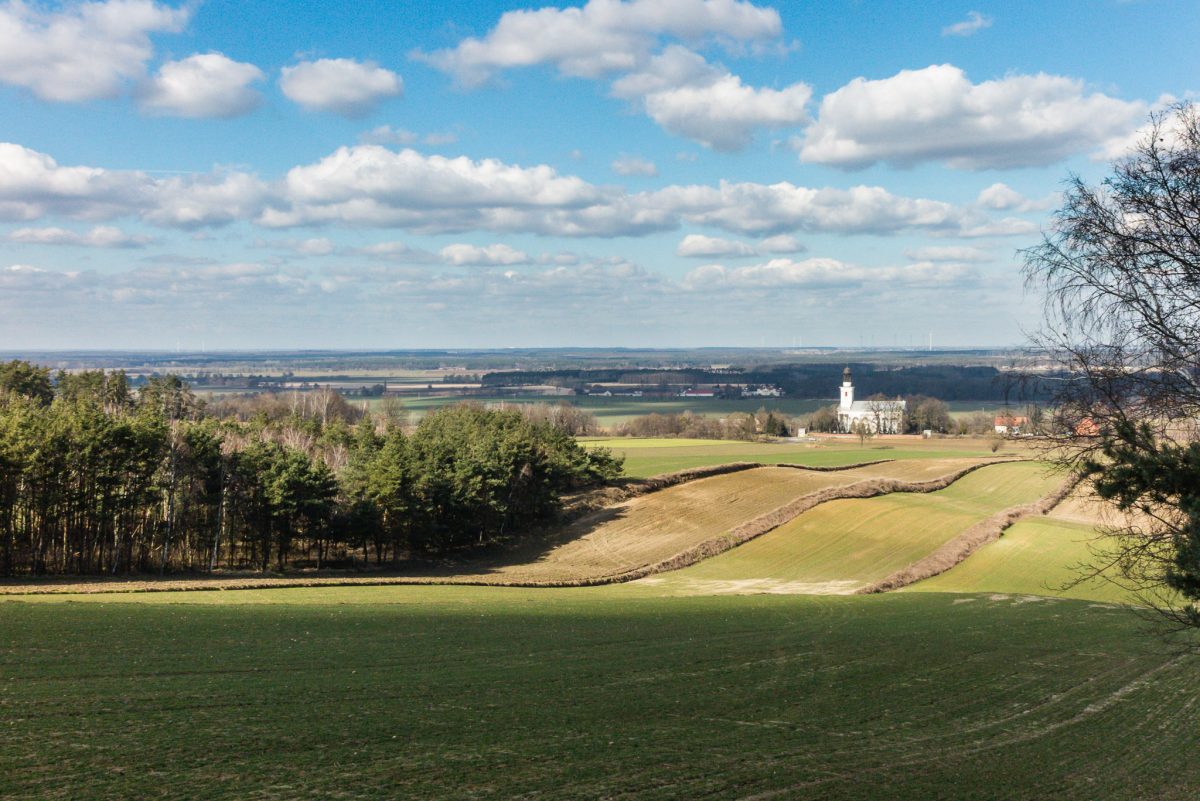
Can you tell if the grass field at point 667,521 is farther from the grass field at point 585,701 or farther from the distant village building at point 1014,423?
the distant village building at point 1014,423

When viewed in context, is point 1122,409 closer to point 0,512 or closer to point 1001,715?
point 1001,715

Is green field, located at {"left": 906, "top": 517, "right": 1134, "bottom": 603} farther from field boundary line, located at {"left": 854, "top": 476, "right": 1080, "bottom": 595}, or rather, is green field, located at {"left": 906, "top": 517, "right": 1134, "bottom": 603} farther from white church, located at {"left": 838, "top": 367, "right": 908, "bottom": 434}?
white church, located at {"left": 838, "top": 367, "right": 908, "bottom": 434}

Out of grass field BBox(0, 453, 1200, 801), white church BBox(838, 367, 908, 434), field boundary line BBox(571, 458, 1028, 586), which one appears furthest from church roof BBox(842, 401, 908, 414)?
grass field BBox(0, 453, 1200, 801)

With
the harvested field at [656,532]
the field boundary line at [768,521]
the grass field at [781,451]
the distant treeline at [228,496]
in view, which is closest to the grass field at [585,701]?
the harvested field at [656,532]

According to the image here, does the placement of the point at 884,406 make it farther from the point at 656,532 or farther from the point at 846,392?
the point at 656,532

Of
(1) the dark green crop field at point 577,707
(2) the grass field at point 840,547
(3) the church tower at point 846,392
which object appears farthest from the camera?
(3) the church tower at point 846,392

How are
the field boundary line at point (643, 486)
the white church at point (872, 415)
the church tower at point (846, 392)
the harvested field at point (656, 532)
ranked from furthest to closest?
the church tower at point (846, 392)
the white church at point (872, 415)
the field boundary line at point (643, 486)
the harvested field at point (656, 532)

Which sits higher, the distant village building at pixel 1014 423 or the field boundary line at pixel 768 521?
the distant village building at pixel 1014 423

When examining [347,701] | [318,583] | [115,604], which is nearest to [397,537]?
[318,583]
